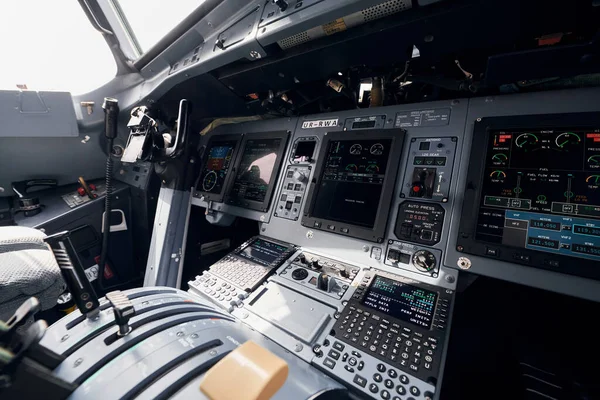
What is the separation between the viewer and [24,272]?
0.99 m

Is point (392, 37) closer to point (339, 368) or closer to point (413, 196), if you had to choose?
point (413, 196)

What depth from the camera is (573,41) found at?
109 centimetres

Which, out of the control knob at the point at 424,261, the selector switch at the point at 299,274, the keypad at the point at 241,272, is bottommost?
the keypad at the point at 241,272

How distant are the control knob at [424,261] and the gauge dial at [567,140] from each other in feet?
2.48

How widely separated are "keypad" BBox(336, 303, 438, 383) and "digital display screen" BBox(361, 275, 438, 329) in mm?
51

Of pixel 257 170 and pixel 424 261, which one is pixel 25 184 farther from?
pixel 424 261

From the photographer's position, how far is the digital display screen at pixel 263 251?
5.47 feet

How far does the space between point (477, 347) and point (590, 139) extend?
1.20 meters

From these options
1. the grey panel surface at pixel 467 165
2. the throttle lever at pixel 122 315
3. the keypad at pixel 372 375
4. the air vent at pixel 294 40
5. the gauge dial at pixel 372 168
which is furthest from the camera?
the gauge dial at pixel 372 168

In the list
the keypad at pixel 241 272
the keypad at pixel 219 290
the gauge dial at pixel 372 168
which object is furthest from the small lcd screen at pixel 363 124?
the keypad at pixel 219 290

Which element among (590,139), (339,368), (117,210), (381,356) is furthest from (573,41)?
(117,210)

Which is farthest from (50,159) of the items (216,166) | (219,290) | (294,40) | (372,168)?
(372,168)

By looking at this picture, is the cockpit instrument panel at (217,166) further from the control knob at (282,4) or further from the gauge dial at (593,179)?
the gauge dial at (593,179)

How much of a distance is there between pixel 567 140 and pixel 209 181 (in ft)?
7.85
